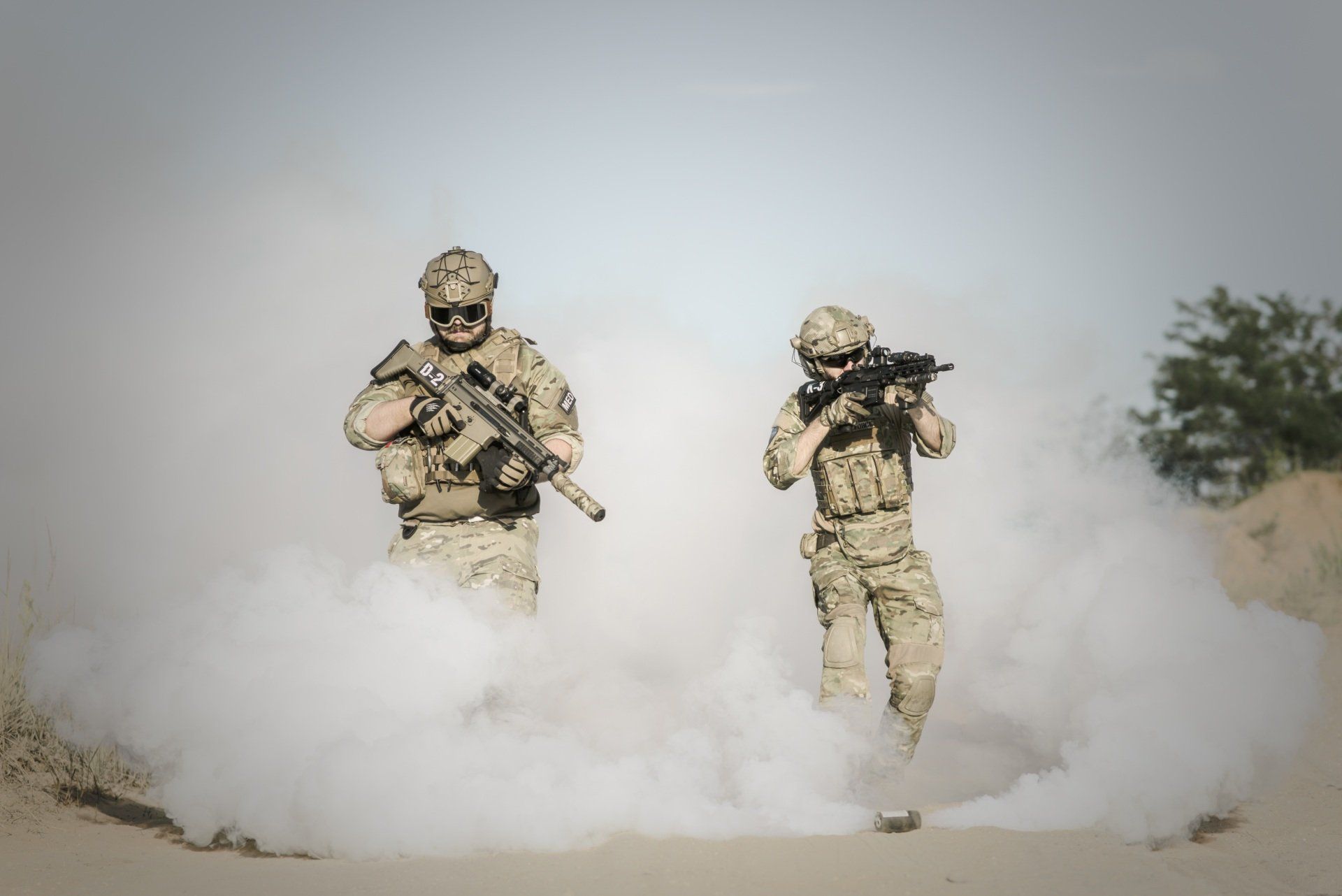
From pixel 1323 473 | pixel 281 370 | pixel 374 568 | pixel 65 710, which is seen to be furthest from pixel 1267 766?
pixel 1323 473

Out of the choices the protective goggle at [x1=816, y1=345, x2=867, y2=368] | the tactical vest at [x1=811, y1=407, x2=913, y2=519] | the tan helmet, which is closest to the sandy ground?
the tactical vest at [x1=811, y1=407, x2=913, y2=519]

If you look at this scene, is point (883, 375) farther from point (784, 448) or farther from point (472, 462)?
point (472, 462)

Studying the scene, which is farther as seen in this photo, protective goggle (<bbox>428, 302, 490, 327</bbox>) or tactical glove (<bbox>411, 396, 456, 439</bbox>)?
protective goggle (<bbox>428, 302, 490, 327</bbox>)

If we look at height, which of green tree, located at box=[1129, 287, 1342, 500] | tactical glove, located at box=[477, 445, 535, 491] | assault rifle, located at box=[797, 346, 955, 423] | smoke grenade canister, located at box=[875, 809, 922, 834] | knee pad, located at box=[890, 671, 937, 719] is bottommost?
smoke grenade canister, located at box=[875, 809, 922, 834]

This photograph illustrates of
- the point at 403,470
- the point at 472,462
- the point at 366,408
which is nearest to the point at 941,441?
the point at 472,462

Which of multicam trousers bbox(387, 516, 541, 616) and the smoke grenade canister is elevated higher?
multicam trousers bbox(387, 516, 541, 616)

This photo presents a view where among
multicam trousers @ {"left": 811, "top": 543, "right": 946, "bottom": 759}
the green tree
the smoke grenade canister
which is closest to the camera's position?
the smoke grenade canister

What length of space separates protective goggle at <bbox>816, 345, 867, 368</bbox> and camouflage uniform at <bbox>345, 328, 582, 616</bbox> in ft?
4.07

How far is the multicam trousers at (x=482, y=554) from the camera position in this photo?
6.00m

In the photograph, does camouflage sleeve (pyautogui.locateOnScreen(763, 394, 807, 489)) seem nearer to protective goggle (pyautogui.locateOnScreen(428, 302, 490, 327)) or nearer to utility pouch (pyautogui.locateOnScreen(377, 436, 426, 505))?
protective goggle (pyautogui.locateOnScreen(428, 302, 490, 327))

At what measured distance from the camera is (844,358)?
6355mm

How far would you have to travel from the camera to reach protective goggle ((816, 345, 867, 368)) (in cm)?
631

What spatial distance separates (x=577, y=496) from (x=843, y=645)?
1.41 m

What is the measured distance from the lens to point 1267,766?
6363mm
